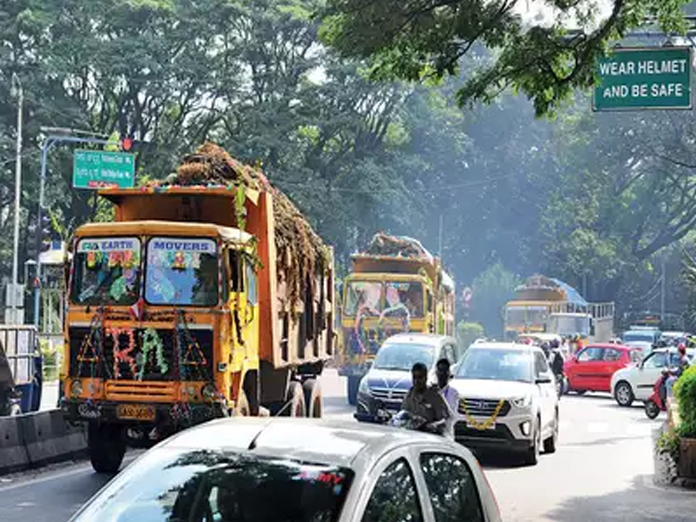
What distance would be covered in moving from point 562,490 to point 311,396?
4.84 m

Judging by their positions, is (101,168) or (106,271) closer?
(106,271)

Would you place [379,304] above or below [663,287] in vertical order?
below

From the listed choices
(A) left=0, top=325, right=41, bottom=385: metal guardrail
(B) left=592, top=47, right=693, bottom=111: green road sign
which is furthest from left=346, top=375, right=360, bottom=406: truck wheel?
(B) left=592, top=47, right=693, bottom=111: green road sign

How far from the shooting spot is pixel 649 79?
645 inches

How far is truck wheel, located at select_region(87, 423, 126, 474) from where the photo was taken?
14.1 meters

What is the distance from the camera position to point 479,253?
78312 mm

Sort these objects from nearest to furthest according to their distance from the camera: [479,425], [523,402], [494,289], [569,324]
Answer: [479,425] → [523,402] → [569,324] → [494,289]

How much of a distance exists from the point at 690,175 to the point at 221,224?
59.4 metres

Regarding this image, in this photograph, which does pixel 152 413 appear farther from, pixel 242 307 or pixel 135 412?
pixel 242 307

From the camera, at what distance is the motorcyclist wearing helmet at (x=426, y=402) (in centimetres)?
1106

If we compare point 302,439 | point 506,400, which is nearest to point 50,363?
point 506,400

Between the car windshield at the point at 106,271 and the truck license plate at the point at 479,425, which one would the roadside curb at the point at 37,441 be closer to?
the car windshield at the point at 106,271

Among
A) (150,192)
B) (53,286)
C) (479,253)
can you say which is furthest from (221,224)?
(479,253)

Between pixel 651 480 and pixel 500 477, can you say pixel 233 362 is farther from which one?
pixel 651 480
